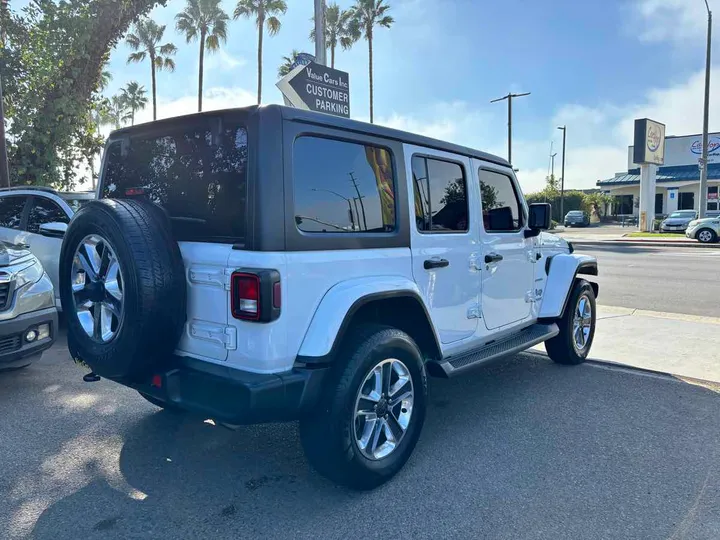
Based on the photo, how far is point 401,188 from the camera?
342 cm

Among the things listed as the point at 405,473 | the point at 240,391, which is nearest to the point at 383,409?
the point at 405,473

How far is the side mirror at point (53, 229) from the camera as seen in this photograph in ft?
20.7

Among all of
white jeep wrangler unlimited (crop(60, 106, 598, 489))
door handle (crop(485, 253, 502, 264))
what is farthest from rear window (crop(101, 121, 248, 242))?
door handle (crop(485, 253, 502, 264))

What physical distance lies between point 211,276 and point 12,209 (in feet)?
17.6

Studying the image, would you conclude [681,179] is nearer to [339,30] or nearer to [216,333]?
[339,30]

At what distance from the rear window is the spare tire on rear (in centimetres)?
15

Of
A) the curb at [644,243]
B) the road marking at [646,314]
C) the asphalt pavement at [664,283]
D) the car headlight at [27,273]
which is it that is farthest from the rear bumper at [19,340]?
the curb at [644,243]

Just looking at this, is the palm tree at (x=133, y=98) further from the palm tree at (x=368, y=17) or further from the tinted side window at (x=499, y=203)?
the tinted side window at (x=499, y=203)

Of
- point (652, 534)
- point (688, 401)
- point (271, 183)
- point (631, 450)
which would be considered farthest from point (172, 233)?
point (688, 401)

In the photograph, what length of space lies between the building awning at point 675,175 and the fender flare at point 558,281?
148ft

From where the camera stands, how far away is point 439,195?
12.5 ft

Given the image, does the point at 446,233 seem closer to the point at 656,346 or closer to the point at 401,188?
the point at 401,188

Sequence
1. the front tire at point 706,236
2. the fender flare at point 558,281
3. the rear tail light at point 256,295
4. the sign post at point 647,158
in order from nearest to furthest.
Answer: the rear tail light at point 256,295
the fender flare at point 558,281
the front tire at point 706,236
the sign post at point 647,158

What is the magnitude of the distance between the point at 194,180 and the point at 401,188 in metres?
1.22
